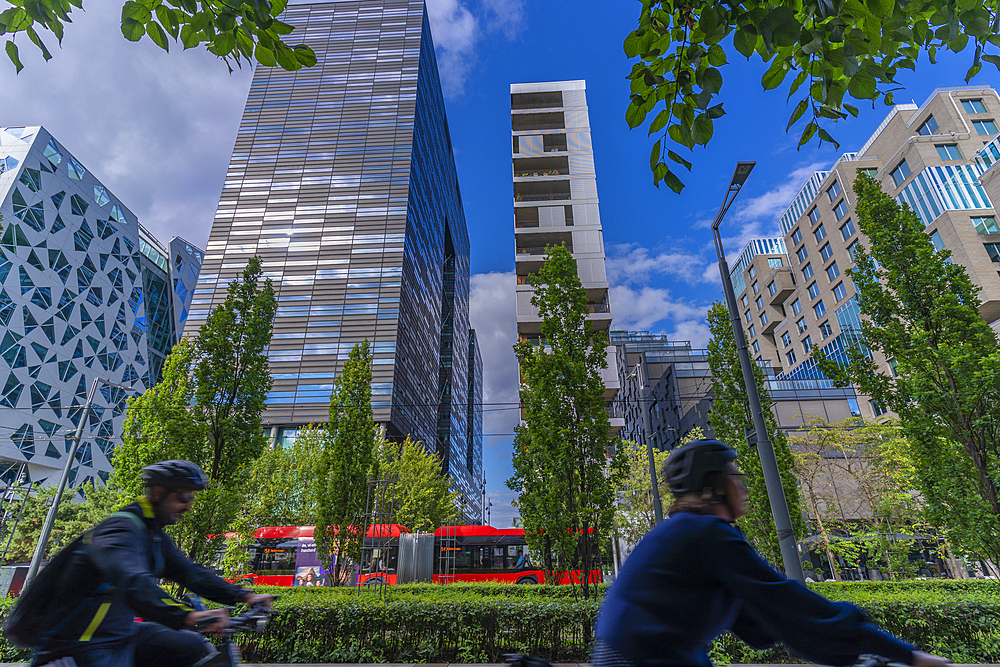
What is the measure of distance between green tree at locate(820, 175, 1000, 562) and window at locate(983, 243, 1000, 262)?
39673 millimetres

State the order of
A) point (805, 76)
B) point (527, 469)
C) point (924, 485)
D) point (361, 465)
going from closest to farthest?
point (805, 76)
point (924, 485)
point (527, 469)
point (361, 465)

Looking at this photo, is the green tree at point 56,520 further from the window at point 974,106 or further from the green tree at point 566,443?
the window at point 974,106

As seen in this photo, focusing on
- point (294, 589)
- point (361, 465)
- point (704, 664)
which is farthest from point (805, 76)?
point (361, 465)

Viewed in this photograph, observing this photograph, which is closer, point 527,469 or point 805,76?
point 805,76

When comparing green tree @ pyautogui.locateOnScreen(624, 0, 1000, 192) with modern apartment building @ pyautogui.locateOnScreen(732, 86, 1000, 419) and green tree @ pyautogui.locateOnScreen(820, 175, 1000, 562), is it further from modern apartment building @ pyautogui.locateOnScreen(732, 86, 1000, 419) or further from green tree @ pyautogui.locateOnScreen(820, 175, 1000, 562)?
modern apartment building @ pyautogui.locateOnScreen(732, 86, 1000, 419)

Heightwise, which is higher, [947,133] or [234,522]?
[947,133]

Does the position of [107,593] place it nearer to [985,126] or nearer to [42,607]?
[42,607]

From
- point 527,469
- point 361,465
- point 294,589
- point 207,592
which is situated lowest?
point 294,589

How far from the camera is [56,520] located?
33781 millimetres

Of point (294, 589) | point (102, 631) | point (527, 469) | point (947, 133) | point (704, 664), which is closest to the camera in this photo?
point (704, 664)

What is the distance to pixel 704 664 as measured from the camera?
1.60 m

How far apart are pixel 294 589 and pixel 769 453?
12276mm

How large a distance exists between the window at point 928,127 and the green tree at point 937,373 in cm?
5151

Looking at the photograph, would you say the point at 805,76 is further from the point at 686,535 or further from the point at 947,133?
the point at 947,133
